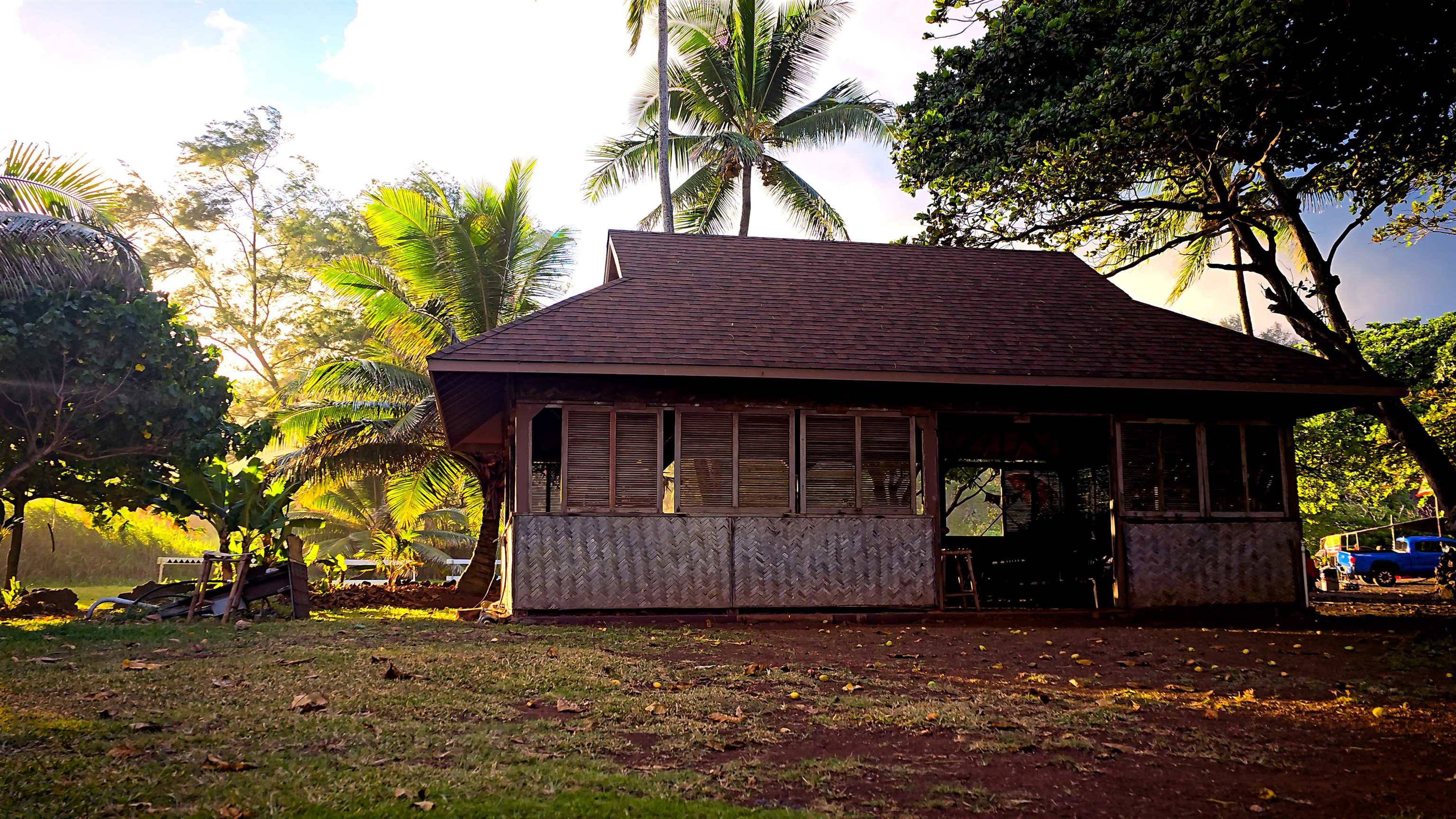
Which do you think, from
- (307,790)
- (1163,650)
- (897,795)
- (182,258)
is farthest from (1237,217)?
(182,258)

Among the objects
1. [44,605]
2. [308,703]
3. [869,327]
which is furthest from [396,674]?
[44,605]

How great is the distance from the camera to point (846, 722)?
6156mm

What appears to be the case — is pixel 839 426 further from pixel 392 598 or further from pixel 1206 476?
pixel 392 598

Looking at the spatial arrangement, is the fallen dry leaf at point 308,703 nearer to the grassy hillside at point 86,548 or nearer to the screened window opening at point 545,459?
the screened window opening at point 545,459

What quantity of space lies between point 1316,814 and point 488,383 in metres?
9.87

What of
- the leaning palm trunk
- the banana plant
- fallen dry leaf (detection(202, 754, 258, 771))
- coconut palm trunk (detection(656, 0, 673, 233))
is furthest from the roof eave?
coconut palm trunk (detection(656, 0, 673, 233))

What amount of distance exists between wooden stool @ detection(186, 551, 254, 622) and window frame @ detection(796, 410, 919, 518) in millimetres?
6881

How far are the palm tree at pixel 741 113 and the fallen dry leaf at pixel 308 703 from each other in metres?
18.8

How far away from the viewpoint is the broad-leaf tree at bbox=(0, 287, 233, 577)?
1159 cm

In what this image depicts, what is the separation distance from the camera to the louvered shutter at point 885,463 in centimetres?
1275

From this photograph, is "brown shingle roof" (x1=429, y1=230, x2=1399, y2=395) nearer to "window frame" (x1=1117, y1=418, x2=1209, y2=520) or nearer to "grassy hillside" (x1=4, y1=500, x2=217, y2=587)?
"window frame" (x1=1117, y1=418, x2=1209, y2=520)

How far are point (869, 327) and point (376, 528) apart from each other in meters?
22.7

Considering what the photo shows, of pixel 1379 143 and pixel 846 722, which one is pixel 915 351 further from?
pixel 846 722

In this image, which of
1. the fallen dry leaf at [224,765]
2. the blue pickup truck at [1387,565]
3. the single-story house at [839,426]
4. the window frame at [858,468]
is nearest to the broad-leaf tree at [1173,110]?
the single-story house at [839,426]
